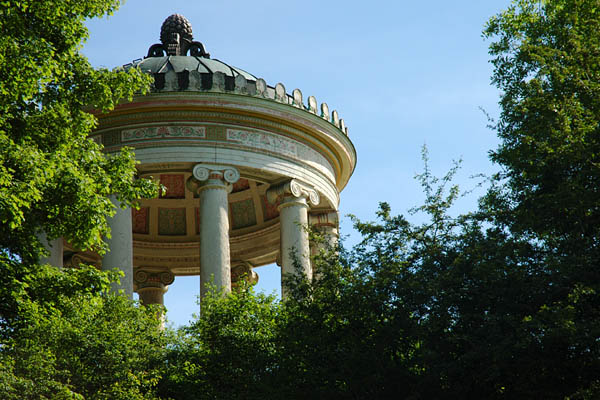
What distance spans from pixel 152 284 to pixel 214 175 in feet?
58.3

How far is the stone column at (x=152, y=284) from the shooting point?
2410 inches

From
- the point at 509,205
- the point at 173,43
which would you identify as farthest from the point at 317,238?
the point at 173,43

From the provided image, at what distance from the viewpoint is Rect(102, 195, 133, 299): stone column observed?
4259 cm

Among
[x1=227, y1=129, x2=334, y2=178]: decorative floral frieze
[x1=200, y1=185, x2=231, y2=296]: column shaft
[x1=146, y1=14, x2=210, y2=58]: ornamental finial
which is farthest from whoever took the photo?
[x1=146, y1=14, x2=210, y2=58]: ornamental finial

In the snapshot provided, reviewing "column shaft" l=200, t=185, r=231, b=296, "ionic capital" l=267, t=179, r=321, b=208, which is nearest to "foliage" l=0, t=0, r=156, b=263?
"column shaft" l=200, t=185, r=231, b=296

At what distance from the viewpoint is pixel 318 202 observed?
50000 mm

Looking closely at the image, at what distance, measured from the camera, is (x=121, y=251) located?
43.3 m

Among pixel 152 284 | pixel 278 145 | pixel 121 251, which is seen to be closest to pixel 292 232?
pixel 278 145

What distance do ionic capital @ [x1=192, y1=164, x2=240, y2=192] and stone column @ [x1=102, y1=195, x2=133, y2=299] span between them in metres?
4.10

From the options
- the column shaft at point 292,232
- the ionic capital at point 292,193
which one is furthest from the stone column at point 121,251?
the ionic capital at point 292,193

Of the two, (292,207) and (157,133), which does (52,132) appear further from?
(292,207)

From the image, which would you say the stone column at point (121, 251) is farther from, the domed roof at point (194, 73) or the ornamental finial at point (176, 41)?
the ornamental finial at point (176, 41)

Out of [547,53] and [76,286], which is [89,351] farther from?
[547,53]

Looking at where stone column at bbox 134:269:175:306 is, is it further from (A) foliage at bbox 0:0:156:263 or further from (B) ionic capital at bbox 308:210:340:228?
(A) foliage at bbox 0:0:156:263
